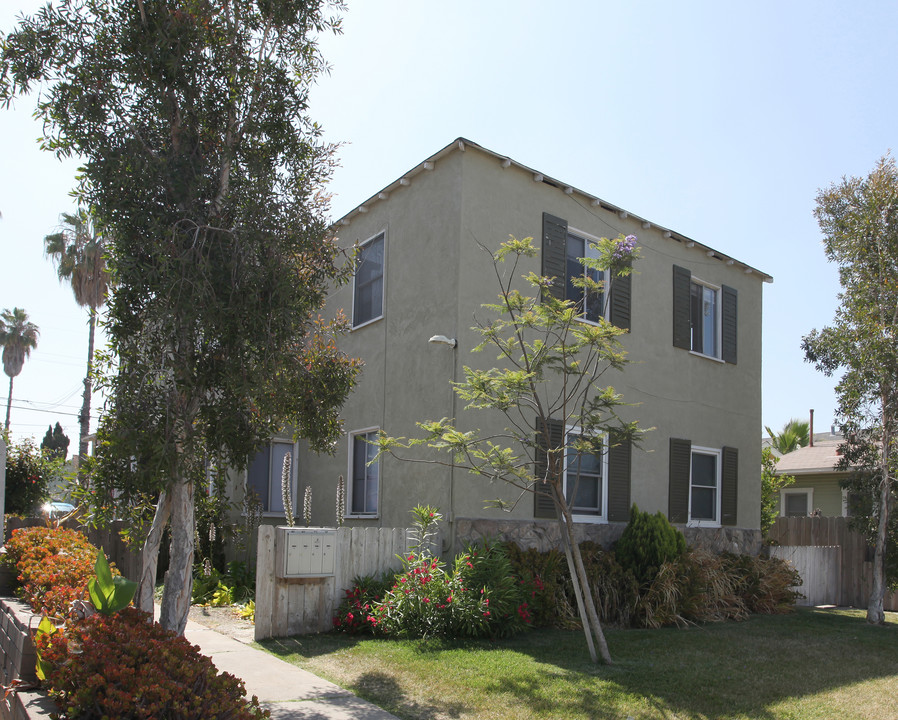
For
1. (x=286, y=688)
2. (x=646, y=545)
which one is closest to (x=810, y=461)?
(x=646, y=545)

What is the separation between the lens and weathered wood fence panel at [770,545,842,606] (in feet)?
50.1

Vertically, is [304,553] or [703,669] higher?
[304,553]

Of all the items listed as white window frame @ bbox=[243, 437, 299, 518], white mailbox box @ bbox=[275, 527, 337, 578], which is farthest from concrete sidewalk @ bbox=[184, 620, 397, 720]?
white window frame @ bbox=[243, 437, 299, 518]

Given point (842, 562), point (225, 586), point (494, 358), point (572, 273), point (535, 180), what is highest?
point (535, 180)

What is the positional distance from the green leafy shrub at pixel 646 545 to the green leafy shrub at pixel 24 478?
11960 millimetres

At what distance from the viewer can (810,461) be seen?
22219 mm

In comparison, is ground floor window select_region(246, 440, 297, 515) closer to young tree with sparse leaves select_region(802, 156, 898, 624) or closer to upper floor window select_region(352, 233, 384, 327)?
upper floor window select_region(352, 233, 384, 327)

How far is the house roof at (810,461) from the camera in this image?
2123cm

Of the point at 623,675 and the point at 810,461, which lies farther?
the point at 810,461

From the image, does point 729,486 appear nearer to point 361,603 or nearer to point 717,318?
point 717,318

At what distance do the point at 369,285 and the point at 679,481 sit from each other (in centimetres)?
636

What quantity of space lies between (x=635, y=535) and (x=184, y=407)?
300 inches

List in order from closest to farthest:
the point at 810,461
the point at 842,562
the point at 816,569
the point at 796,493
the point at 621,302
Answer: the point at 621,302 → the point at 816,569 → the point at 842,562 → the point at 810,461 → the point at 796,493

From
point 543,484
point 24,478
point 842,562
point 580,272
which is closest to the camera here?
point 543,484
